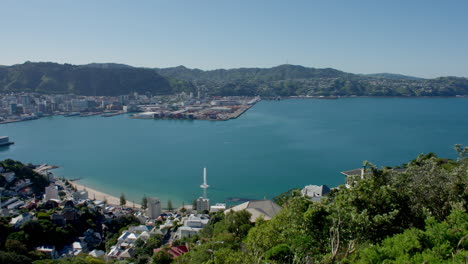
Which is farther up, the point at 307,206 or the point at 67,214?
the point at 307,206

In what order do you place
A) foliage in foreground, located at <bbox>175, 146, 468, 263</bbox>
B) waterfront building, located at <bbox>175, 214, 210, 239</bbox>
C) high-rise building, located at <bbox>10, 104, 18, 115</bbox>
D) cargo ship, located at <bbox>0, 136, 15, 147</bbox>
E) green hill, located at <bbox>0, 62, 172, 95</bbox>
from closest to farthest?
→ foliage in foreground, located at <bbox>175, 146, 468, 263</bbox>
waterfront building, located at <bbox>175, 214, 210, 239</bbox>
cargo ship, located at <bbox>0, 136, 15, 147</bbox>
high-rise building, located at <bbox>10, 104, 18, 115</bbox>
green hill, located at <bbox>0, 62, 172, 95</bbox>

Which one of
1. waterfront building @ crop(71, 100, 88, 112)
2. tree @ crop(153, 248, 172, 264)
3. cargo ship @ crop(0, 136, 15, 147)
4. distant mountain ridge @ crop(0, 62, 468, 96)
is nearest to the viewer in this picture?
tree @ crop(153, 248, 172, 264)

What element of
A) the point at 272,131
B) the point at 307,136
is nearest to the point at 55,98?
the point at 272,131

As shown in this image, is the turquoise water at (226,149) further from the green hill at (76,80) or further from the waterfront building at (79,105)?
the green hill at (76,80)

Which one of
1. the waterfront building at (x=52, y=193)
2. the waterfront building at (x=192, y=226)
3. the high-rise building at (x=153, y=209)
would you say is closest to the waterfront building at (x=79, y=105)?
the waterfront building at (x=52, y=193)

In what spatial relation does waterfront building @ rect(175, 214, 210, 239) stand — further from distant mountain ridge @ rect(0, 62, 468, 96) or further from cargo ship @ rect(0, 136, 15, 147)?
distant mountain ridge @ rect(0, 62, 468, 96)

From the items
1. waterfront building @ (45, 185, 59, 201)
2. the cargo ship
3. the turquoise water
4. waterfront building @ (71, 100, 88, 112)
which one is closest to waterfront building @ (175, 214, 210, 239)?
the turquoise water

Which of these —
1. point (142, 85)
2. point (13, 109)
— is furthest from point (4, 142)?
point (142, 85)

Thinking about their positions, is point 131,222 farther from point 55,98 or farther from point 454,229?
point 55,98

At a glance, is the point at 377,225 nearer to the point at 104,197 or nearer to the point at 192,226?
the point at 192,226
